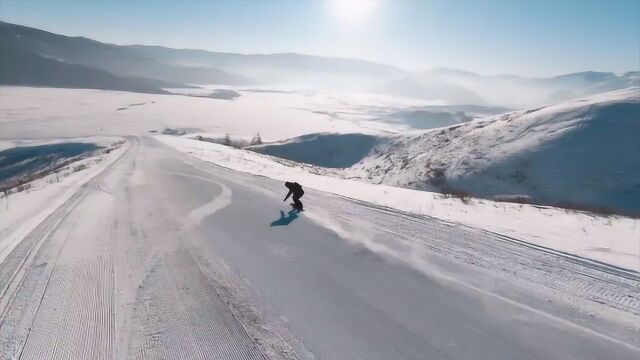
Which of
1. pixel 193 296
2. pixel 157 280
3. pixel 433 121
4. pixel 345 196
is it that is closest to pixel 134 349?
pixel 193 296

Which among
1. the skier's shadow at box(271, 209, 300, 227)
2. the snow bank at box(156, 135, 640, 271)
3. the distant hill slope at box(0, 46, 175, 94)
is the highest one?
the distant hill slope at box(0, 46, 175, 94)

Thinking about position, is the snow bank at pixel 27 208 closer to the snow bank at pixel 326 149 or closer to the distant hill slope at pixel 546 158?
the distant hill slope at pixel 546 158

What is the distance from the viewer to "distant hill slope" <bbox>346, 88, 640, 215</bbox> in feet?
83.6

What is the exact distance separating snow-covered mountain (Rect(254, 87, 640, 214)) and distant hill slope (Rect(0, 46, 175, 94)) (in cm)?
16417

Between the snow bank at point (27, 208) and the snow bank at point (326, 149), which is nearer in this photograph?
the snow bank at point (27, 208)

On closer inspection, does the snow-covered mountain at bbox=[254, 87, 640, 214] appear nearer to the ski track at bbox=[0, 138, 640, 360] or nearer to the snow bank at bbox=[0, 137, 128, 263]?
the ski track at bbox=[0, 138, 640, 360]

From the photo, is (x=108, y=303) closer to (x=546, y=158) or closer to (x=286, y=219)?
(x=286, y=219)

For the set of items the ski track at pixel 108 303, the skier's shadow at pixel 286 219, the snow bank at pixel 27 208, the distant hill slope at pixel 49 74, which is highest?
the distant hill slope at pixel 49 74

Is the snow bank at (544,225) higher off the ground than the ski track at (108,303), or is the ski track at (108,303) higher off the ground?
the snow bank at (544,225)

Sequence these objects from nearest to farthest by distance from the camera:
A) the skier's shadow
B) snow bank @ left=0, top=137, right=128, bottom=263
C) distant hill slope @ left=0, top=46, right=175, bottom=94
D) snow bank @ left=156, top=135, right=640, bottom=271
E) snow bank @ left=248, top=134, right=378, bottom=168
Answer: snow bank @ left=156, top=135, right=640, bottom=271, snow bank @ left=0, top=137, right=128, bottom=263, the skier's shadow, snow bank @ left=248, top=134, right=378, bottom=168, distant hill slope @ left=0, top=46, right=175, bottom=94

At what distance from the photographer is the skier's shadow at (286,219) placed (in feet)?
30.2

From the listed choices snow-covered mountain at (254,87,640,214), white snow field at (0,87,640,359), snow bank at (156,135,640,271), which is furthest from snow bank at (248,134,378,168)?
white snow field at (0,87,640,359)

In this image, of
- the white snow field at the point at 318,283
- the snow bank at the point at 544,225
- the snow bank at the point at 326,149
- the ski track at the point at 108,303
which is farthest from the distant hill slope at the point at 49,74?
the snow bank at the point at 544,225

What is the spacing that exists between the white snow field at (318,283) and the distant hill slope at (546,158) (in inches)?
665
